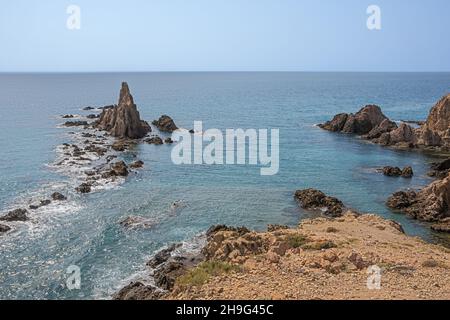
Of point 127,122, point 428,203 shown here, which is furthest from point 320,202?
point 127,122

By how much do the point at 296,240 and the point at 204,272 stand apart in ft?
30.4

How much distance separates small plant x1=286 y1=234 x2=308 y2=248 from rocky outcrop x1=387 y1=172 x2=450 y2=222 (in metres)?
17.6

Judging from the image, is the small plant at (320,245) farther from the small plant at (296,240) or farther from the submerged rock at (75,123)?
the submerged rock at (75,123)

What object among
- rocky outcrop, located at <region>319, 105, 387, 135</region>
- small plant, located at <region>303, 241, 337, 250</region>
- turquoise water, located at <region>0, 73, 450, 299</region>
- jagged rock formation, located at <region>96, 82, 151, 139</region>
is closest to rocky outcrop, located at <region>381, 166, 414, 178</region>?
turquoise water, located at <region>0, 73, 450, 299</region>

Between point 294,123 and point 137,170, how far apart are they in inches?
2324

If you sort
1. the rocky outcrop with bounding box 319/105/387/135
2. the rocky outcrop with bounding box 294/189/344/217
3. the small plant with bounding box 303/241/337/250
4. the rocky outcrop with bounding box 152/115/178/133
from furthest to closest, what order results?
the rocky outcrop with bounding box 152/115/178/133 → the rocky outcrop with bounding box 319/105/387/135 → the rocky outcrop with bounding box 294/189/344/217 → the small plant with bounding box 303/241/337/250

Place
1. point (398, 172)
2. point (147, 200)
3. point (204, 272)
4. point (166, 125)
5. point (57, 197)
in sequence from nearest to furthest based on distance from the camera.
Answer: point (204, 272)
point (57, 197)
point (147, 200)
point (398, 172)
point (166, 125)

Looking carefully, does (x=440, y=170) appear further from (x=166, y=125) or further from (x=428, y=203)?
(x=166, y=125)

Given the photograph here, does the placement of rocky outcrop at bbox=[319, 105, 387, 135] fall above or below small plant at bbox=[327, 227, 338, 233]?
above

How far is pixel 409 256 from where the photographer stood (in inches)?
1119

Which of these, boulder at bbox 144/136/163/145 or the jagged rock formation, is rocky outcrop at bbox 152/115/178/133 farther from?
boulder at bbox 144/136/163/145

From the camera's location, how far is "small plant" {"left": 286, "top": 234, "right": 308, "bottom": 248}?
31.6 meters

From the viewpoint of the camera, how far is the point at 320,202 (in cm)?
4728
